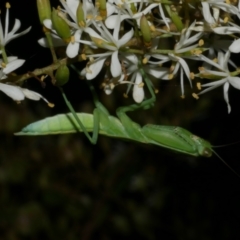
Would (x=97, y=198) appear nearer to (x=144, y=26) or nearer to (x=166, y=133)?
(x=166, y=133)

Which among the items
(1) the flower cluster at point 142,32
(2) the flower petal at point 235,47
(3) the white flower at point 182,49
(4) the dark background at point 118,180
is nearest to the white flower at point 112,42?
(1) the flower cluster at point 142,32

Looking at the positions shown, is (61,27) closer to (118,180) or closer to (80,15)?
(80,15)

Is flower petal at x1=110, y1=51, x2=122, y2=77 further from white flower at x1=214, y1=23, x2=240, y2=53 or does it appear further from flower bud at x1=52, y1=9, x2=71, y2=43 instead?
white flower at x1=214, y1=23, x2=240, y2=53

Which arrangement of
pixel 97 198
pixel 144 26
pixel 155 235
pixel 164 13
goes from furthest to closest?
pixel 155 235 < pixel 97 198 < pixel 164 13 < pixel 144 26

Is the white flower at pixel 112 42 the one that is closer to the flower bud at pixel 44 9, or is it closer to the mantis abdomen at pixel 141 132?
the flower bud at pixel 44 9

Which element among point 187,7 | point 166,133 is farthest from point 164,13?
point 166,133

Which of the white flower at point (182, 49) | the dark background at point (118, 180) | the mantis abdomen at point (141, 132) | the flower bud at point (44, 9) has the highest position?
the flower bud at point (44, 9)
